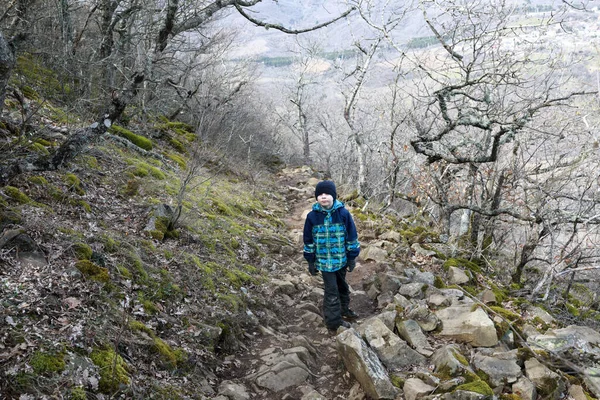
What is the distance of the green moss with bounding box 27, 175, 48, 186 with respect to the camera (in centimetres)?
525

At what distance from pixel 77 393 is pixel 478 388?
3159 mm

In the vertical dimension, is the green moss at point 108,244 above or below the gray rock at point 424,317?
above

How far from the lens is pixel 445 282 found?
7.02 m

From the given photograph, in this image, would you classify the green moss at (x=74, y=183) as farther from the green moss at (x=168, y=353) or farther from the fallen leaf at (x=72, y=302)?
the green moss at (x=168, y=353)

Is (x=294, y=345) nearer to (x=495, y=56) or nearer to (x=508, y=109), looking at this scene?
(x=508, y=109)

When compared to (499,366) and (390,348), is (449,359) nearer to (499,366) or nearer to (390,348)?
(499,366)

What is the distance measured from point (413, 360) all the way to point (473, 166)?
582cm

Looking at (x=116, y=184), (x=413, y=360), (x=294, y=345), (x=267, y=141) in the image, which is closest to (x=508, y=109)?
(x=413, y=360)

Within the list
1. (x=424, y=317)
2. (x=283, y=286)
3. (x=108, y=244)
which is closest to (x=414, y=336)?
(x=424, y=317)

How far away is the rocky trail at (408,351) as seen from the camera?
151 inches

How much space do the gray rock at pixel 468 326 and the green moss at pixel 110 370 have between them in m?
3.44

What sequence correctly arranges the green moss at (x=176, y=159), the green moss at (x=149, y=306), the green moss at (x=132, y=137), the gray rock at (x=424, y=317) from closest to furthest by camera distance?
the green moss at (x=149, y=306) → the gray rock at (x=424, y=317) → the green moss at (x=132, y=137) → the green moss at (x=176, y=159)

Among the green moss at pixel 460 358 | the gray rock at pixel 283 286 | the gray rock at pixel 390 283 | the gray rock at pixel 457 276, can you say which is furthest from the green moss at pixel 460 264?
the green moss at pixel 460 358

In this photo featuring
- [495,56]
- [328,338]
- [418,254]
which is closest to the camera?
[328,338]
